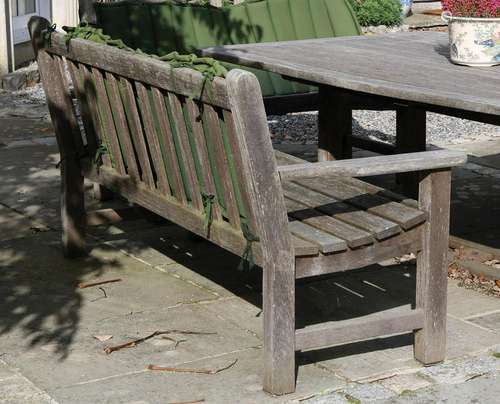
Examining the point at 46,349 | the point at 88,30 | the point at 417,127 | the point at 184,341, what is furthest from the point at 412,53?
the point at 46,349

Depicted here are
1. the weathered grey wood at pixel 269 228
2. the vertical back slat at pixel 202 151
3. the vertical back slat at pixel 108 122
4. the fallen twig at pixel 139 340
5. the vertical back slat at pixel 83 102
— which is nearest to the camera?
the weathered grey wood at pixel 269 228

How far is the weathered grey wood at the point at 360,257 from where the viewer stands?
156 inches

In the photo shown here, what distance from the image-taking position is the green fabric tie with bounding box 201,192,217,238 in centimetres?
434

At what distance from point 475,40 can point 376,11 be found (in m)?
8.89

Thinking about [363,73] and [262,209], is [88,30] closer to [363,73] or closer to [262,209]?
[363,73]

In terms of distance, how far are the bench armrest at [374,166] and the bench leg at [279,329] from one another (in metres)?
0.31

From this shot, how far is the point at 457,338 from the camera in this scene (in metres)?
4.61

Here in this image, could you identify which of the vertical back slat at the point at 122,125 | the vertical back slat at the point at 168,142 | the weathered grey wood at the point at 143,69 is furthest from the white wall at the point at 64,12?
the vertical back slat at the point at 168,142

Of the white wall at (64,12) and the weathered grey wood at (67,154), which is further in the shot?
the white wall at (64,12)

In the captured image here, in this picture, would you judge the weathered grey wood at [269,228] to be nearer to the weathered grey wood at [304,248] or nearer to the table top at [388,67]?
the weathered grey wood at [304,248]

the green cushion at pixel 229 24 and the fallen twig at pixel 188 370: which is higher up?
the green cushion at pixel 229 24

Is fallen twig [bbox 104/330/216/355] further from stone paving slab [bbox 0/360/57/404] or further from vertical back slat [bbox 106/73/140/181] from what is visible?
vertical back slat [bbox 106/73/140/181]

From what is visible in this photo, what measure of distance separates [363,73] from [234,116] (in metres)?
1.43

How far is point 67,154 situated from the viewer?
17.9 ft
